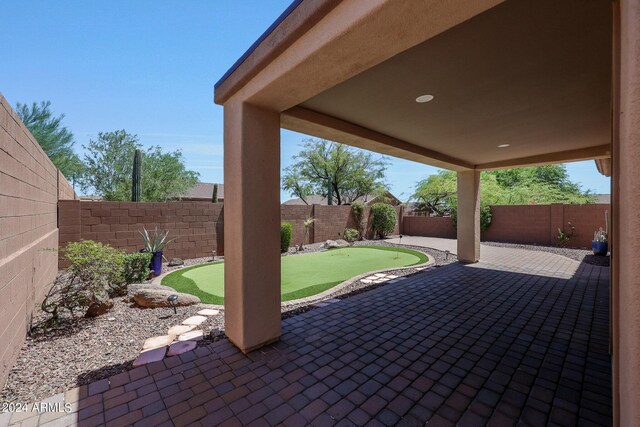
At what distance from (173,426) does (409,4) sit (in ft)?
10.2

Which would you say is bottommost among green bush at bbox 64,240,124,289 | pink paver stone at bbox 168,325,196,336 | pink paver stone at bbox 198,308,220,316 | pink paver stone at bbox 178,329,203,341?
pink paver stone at bbox 178,329,203,341

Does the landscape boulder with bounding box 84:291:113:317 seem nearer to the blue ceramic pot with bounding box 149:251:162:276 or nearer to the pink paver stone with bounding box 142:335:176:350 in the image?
the pink paver stone with bounding box 142:335:176:350

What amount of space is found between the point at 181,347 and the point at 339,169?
19806 millimetres

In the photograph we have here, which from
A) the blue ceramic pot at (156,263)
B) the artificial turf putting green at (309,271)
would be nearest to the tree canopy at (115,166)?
the blue ceramic pot at (156,263)

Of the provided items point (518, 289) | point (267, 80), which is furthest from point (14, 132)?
point (518, 289)

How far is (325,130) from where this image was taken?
13.5 feet

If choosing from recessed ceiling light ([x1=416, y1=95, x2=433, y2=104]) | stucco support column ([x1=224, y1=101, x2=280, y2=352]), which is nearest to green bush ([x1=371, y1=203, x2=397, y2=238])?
recessed ceiling light ([x1=416, y1=95, x2=433, y2=104])

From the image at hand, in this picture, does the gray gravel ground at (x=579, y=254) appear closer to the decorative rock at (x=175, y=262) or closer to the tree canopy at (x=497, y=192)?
the tree canopy at (x=497, y=192)

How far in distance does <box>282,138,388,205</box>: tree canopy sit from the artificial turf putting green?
1244 centimetres

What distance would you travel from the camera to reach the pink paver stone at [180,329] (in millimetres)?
3339

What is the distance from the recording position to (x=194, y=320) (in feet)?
12.1

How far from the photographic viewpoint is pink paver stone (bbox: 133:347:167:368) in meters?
2.71

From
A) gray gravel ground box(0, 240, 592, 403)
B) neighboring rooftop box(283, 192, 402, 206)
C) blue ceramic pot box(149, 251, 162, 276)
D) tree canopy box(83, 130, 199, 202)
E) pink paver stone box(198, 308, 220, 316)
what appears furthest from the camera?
neighboring rooftop box(283, 192, 402, 206)

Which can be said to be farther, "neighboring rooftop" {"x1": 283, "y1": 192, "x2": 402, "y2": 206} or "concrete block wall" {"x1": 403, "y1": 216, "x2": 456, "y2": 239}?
"neighboring rooftop" {"x1": 283, "y1": 192, "x2": 402, "y2": 206}
